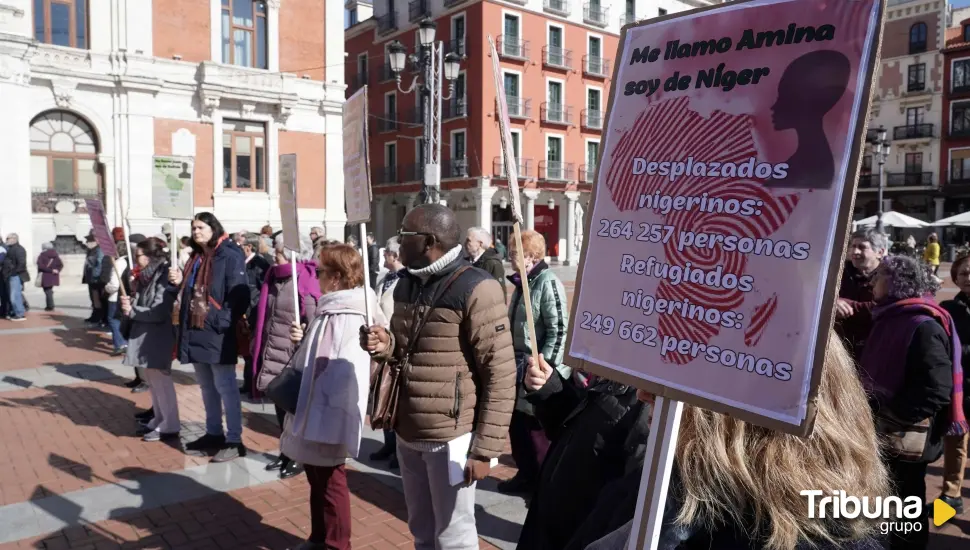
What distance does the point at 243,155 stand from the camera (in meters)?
23.6

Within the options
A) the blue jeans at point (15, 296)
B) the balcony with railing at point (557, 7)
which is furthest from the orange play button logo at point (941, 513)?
the balcony with railing at point (557, 7)

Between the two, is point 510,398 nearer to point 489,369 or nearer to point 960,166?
point 489,369

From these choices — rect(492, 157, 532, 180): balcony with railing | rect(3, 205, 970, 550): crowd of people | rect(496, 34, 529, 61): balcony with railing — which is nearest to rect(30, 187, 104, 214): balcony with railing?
rect(3, 205, 970, 550): crowd of people

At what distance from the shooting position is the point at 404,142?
38031 millimetres

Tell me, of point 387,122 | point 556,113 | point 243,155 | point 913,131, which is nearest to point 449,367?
point 243,155

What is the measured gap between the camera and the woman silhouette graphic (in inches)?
54.4

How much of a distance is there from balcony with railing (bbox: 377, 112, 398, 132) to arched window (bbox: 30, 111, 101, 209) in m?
18.2

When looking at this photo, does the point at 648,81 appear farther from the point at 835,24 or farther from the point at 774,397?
the point at 774,397

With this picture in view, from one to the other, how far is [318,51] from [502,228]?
1516 centimetres

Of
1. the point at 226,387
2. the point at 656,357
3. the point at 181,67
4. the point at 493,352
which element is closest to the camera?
the point at 656,357

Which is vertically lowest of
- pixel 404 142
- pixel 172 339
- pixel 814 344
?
pixel 172 339

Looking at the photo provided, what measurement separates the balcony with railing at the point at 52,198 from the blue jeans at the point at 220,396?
17929mm

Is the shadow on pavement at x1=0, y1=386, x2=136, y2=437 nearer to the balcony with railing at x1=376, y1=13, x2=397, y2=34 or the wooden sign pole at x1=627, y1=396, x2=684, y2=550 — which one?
the wooden sign pole at x1=627, y1=396, x2=684, y2=550

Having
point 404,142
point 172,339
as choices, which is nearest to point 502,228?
point 404,142
